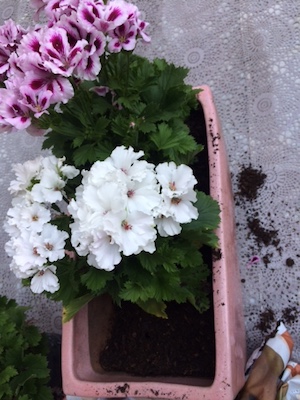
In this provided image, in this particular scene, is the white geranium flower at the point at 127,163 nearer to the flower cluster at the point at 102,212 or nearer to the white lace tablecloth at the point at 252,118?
the flower cluster at the point at 102,212

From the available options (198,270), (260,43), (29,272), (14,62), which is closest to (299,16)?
(260,43)

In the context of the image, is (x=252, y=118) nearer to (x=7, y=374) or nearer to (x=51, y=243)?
(x=51, y=243)

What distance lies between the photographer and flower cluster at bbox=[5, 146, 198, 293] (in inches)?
29.1

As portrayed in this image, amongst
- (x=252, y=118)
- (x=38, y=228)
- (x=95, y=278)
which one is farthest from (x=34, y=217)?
(x=252, y=118)

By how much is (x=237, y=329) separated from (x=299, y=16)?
103 cm

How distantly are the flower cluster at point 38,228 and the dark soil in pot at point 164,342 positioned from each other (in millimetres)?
303

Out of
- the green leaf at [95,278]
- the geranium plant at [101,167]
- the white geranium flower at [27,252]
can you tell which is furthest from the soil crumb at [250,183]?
the white geranium flower at [27,252]

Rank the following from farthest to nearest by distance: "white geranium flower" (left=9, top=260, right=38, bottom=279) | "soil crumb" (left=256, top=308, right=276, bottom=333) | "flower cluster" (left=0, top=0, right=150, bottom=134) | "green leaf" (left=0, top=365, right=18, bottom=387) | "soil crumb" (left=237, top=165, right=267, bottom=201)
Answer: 1. "soil crumb" (left=237, top=165, right=267, bottom=201)
2. "soil crumb" (left=256, top=308, right=276, bottom=333)
3. "green leaf" (left=0, top=365, right=18, bottom=387)
4. "white geranium flower" (left=9, top=260, right=38, bottom=279)
5. "flower cluster" (left=0, top=0, right=150, bottom=134)

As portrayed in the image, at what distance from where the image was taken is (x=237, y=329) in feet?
3.47

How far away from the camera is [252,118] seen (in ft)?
4.79

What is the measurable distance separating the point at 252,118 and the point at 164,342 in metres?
0.74

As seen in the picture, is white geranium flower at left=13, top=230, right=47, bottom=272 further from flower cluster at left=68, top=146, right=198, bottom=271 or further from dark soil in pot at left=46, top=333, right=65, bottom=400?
dark soil in pot at left=46, top=333, right=65, bottom=400

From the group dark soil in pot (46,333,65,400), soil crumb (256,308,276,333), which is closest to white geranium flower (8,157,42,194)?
dark soil in pot (46,333,65,400)

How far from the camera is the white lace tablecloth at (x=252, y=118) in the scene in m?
1.29
